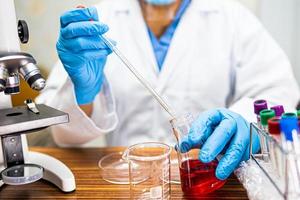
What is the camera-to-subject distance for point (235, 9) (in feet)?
5.22

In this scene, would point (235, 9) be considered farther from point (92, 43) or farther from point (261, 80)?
point (92, 43)

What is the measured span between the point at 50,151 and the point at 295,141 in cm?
Result: 76

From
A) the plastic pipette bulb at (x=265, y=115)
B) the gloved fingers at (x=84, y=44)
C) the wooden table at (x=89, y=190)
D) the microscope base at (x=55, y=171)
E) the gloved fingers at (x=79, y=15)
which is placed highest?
the gloved fingers at (x=79, y=15)

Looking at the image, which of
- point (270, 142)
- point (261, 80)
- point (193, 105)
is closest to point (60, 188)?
point (270, 142)

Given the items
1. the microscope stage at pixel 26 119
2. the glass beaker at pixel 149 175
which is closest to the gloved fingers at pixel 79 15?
the microscope stage at pixel 26 119

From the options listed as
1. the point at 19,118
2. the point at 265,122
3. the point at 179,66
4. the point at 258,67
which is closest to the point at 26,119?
the point at 19,118

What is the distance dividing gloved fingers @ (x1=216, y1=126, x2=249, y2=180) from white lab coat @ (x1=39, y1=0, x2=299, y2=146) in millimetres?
598

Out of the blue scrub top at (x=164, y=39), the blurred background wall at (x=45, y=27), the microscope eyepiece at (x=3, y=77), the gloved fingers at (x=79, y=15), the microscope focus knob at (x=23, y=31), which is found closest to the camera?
the microscope eyepiece at (x=3, y=77)

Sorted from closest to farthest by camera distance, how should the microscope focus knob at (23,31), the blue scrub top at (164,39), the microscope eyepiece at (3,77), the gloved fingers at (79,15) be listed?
the microscope eyepiece at (3,77), the microscope focus knob at (23,31), the gloved fingers at (79,15), the blue scrub top at (164,39)

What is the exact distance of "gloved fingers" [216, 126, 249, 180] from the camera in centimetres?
84

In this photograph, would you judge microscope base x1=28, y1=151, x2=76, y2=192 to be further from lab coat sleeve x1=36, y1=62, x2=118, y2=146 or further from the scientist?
the scientist

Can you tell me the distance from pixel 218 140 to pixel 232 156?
44 millimetres

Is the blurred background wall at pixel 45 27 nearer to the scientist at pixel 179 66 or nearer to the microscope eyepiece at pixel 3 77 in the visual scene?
the scientist at pixel 179 66

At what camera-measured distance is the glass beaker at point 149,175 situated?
34.5 inches
